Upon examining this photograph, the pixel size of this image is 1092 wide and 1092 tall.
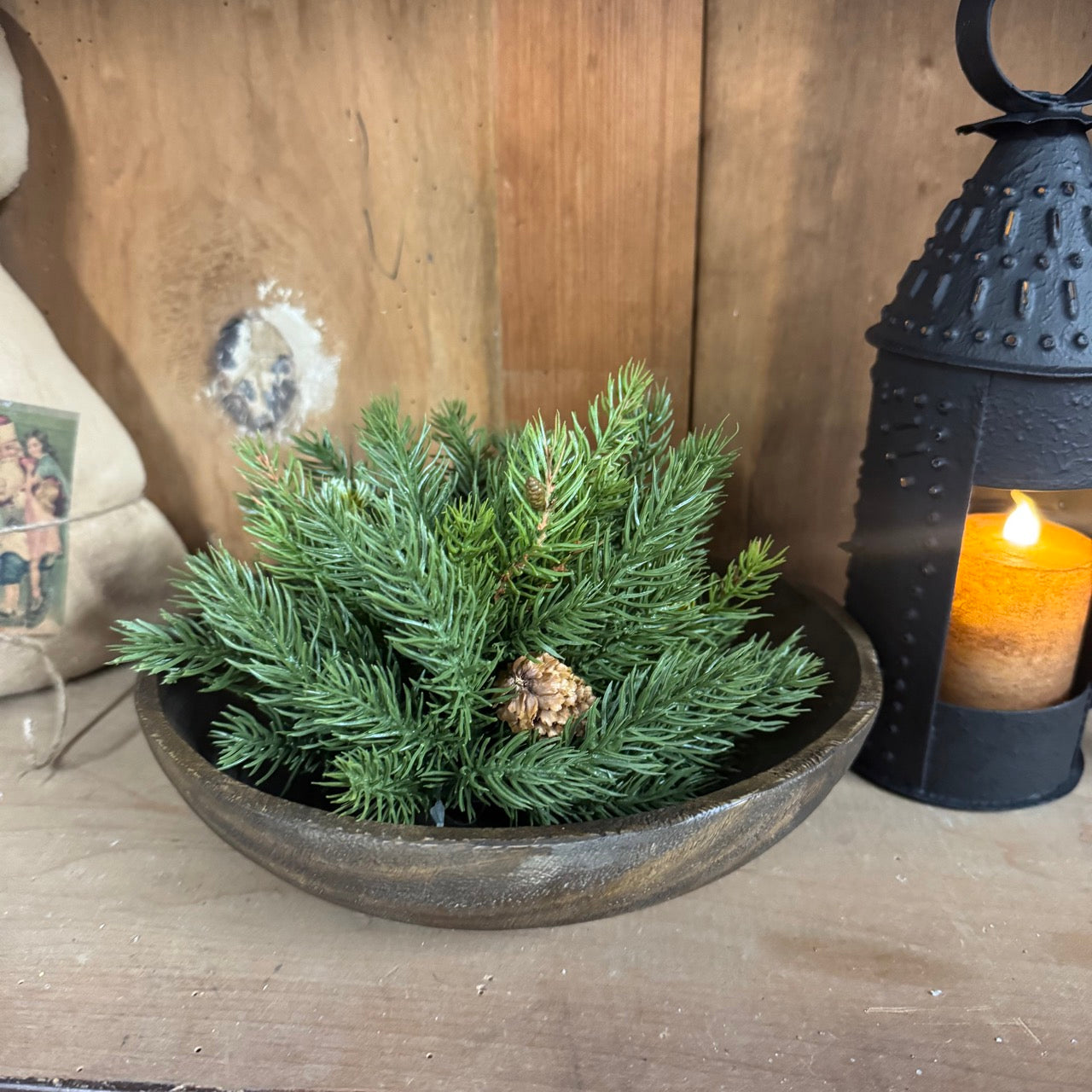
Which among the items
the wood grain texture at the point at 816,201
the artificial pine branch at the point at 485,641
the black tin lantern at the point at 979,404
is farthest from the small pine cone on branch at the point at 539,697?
the wood grain texture at the point at 816,201

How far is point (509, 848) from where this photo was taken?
0.34 m

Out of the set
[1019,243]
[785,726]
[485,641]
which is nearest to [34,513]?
[485,641]

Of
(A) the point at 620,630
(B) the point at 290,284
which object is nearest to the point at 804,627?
(A) the point at 620,630

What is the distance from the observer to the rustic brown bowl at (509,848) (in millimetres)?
340

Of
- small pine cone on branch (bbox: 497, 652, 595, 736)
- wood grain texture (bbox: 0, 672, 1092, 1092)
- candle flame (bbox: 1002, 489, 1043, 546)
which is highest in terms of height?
candle flame (bbox: 1002, 489, 1043, 546)

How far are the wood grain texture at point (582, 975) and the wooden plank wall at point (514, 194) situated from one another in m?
0.28

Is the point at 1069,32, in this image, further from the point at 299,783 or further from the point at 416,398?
the point at 299,783

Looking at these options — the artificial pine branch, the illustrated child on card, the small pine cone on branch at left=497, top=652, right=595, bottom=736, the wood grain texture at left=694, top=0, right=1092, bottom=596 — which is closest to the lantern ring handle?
the wood grain texture at left=694, top=0, right=1092, bottom=596

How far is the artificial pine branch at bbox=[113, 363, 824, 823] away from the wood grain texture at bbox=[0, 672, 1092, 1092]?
66 mm

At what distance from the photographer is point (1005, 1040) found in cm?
37

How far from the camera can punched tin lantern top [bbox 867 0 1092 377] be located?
1.44ft

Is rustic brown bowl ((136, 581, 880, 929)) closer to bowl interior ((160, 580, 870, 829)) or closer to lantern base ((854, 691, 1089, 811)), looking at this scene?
bowl interior ((160, 580, 870, 829))

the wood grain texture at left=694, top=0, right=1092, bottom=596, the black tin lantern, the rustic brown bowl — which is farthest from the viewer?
the wood grain texture at left=694, top=0, right=1092, bottom=596

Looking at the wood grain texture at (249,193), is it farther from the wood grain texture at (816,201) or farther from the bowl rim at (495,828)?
the bowl rim at (495,828)
